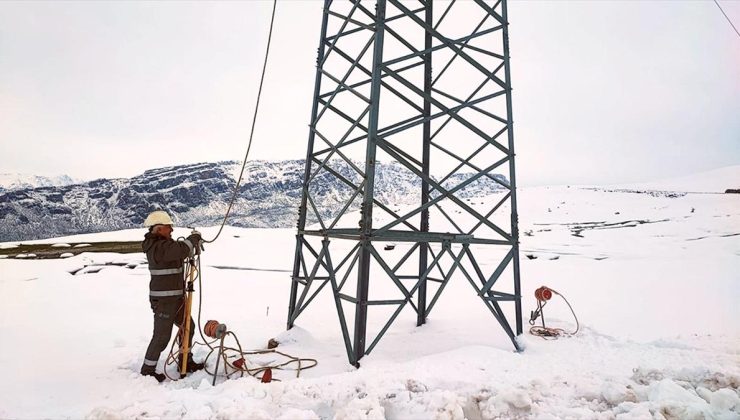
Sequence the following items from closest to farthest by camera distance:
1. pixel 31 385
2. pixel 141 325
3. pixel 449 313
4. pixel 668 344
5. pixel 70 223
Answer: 1. pixel 31 385
2. pixel 668 344
3. pixel 141 325
4. pixel 449 313
5. pixel 70 223

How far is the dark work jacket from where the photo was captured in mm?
5227

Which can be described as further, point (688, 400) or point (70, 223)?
point (70, 223)

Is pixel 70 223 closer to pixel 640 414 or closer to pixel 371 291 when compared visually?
pixel 371 291

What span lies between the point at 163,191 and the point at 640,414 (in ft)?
263

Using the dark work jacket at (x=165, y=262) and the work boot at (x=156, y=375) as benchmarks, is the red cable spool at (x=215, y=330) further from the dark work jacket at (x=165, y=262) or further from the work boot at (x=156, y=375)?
the work boot at (x=156, y=375)

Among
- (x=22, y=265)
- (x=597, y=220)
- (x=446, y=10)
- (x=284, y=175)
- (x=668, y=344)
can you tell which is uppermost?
(x=284, y=175)

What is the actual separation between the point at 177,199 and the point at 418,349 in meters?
75.1

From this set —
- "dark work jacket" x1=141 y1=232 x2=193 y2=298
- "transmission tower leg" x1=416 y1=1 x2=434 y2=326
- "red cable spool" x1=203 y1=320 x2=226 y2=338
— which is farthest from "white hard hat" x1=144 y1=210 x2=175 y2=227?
"transmission tower leg" x1=416 y1=1 x2=434 y2=326

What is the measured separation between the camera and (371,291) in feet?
38.3

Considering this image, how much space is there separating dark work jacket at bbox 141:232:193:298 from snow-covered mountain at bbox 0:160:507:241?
48311 millimetres

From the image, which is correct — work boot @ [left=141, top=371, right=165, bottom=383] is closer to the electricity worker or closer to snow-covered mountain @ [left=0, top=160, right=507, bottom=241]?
the electricity worker

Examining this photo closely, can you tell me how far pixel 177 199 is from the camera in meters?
72.7

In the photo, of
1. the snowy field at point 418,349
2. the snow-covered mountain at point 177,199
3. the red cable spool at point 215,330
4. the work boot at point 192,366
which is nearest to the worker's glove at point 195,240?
the red cable spool at point 215,330

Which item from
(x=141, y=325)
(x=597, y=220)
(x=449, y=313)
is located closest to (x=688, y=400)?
(x=449, y=313)
